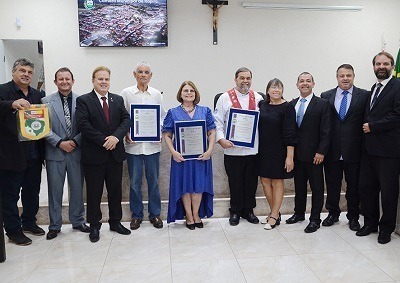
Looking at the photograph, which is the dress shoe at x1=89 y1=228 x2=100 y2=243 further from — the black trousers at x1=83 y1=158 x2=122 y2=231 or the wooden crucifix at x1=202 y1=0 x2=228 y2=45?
the wooden crucifix at x1=202 y1=0 x2=228 y2=45

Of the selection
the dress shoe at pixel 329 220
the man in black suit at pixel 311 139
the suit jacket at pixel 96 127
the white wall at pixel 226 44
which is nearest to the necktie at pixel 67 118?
the suit jacket at pixel 96 127

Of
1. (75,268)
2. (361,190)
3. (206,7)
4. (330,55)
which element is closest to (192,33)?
(206,7)

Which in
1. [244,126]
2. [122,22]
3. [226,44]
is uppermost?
[122,22]

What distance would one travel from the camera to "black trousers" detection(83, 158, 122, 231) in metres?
3.23

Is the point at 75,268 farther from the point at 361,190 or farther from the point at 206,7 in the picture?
the point at 206,7

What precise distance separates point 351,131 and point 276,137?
66cm

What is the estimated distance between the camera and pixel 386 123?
2.97 m

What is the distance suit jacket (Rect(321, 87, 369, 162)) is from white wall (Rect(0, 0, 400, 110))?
2.89 m

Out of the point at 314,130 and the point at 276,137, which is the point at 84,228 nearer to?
the point at 276,137

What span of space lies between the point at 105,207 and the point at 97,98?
46.2 inches

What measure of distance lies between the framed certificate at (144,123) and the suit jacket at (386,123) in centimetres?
185

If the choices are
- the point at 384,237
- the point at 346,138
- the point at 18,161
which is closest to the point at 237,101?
the point at 346,138

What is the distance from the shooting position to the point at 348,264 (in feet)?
9.07

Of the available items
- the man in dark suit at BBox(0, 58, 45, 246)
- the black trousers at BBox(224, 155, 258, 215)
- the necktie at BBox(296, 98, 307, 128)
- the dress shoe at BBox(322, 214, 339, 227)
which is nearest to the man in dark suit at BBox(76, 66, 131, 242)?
the man in dark suit at BBox(0, 58, 45, 246)
